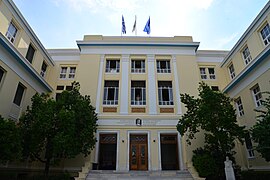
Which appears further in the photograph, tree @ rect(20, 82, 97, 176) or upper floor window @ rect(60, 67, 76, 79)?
upper floor window @ rect(60, 67, 76, 79)

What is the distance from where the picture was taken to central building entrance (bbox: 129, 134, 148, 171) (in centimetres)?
1353

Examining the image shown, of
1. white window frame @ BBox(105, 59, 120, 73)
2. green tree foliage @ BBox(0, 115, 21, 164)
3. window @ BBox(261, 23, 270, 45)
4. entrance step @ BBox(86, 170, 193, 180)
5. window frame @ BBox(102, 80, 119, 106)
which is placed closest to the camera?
green tree foliage @ BBox(0, 115, 21, 164)

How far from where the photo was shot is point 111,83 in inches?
639

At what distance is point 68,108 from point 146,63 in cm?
786

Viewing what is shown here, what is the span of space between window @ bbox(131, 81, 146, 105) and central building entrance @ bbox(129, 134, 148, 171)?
2.66 meters

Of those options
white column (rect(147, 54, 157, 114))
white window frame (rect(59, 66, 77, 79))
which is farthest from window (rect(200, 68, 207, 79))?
white window frame (rect(59, 66, 77, 79))

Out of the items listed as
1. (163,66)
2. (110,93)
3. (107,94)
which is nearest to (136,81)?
(110,93)

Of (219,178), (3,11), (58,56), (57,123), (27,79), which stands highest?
(58,56)

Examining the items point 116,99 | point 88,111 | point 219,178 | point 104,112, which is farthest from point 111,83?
point 219,178

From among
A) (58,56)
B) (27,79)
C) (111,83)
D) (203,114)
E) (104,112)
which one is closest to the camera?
(203,114)

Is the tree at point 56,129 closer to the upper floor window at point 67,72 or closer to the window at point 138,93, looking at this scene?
the window at point 138,93

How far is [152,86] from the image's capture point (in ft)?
51.5

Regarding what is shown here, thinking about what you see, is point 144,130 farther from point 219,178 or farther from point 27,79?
point 27,79

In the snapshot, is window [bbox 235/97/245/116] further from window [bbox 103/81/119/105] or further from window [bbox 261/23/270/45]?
window [bbox 103/81/119/105]
